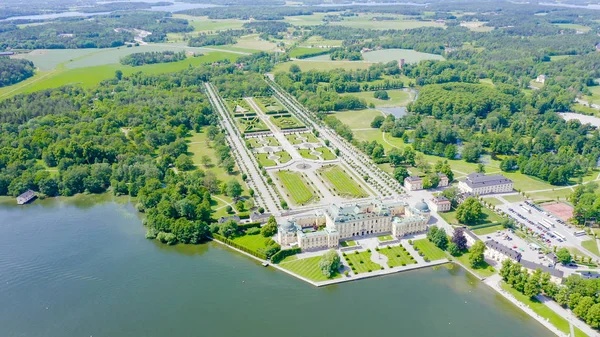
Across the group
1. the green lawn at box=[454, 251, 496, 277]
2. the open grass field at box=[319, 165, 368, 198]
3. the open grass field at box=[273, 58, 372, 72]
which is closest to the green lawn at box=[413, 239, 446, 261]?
the green lawn at box=[454, 251, 496, 277]

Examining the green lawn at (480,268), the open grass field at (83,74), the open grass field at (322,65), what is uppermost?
the open grass field at (83,74)

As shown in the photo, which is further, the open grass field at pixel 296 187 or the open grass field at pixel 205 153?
the open grass field at pixel 205 153

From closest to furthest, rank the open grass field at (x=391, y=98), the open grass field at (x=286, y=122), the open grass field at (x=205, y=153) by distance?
the open grass field at (x=205, y=153)
the open grass field at (x=286, y=122)
the open grass field at (x=391, y=98)

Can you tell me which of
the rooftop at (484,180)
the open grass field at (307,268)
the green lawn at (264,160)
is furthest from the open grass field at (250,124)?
the open grass field at (307,268)

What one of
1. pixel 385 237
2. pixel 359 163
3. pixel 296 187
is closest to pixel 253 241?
pixel 296 187

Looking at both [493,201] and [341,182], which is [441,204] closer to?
[493,201]

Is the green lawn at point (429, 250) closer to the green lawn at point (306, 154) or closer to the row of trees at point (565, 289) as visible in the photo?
the row of trees at point (565, 289)

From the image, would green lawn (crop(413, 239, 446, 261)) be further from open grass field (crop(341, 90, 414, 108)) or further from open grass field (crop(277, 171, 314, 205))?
open grass field (crop(341, 90, 414, 108))
